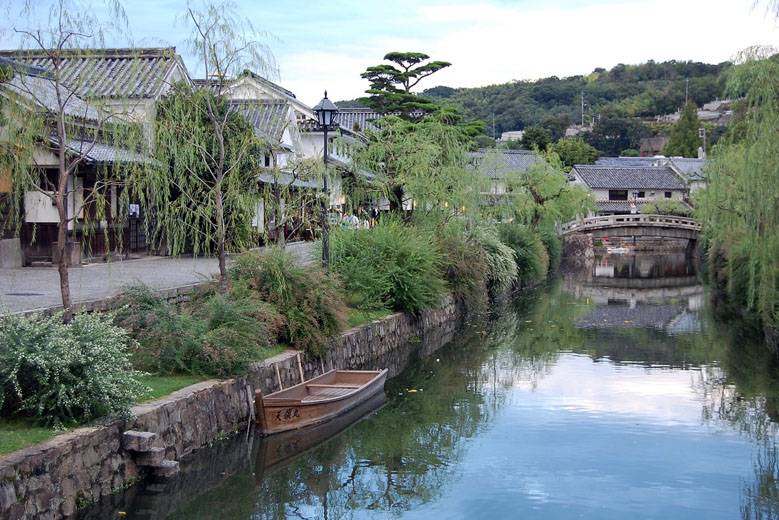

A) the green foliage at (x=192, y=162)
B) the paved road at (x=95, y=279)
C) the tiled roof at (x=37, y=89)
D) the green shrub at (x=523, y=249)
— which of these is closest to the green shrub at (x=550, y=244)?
the green shrub at (x=523, y=249)

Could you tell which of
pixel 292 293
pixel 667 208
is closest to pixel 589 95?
pixel 667 208

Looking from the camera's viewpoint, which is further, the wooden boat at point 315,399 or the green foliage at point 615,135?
the green foliage at point 615,135

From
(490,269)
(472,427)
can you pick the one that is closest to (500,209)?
(490,269)

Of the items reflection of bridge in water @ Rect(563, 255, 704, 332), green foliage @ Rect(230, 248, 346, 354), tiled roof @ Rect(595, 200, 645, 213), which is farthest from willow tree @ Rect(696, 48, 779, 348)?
tiled roof @ Rect(595, 200, 645, 213)

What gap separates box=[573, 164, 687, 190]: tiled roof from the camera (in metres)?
67.4

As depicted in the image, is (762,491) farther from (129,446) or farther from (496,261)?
(496,261)

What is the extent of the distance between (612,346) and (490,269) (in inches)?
298

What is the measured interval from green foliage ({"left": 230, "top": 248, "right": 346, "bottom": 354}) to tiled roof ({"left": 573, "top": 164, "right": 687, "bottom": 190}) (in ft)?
185

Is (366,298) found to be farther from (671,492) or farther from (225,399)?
(671,492)

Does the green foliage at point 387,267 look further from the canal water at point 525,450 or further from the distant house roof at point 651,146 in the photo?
the distant house roof at point 651,146

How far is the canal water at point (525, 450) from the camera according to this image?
9234 mm

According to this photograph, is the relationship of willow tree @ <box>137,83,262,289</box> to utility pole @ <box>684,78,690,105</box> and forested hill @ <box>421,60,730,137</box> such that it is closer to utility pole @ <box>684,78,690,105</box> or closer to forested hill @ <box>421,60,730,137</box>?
forested hill @ <box>421,60,730,137</box>

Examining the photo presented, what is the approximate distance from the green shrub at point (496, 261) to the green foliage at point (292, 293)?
12712 mm

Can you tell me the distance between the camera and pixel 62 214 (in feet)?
32.1
